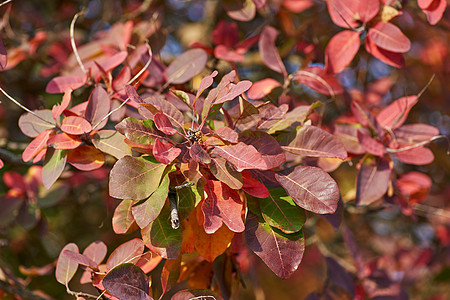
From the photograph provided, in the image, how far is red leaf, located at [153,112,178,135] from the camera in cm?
62

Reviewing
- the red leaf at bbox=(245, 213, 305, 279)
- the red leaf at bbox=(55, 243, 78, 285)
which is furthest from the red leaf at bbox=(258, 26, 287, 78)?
the red leaf at bbox=(55, 243, 78, 285)

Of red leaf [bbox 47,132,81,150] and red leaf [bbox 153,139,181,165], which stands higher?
red leaf [bbox 153,139,181,165]

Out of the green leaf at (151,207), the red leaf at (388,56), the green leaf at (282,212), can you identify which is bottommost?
the green leaf at (282,212)

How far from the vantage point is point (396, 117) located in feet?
3.12

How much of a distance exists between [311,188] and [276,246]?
0.39 ft

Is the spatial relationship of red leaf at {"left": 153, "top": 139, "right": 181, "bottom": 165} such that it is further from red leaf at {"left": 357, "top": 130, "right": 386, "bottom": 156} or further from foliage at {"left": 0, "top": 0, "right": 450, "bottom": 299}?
red leaf at {"left": 357, "top": 130, "right": 386, "bottom": 156}

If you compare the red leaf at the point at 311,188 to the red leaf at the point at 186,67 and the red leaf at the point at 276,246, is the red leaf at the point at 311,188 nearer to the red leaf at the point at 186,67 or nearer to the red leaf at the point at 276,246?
the red leaf at the point at 276,246

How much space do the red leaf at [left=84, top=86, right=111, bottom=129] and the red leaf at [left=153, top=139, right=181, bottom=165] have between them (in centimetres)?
20

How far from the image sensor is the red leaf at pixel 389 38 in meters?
0.90

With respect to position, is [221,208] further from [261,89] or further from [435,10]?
[435,10]

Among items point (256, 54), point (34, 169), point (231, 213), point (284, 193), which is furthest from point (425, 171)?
point (34, 169)

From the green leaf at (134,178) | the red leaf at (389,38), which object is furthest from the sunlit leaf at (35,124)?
the red leaf at (389,38)

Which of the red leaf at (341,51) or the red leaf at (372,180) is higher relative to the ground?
the red leaf at (341,51)

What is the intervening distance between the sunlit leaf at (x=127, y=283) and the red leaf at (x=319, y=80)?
23.9 inches
